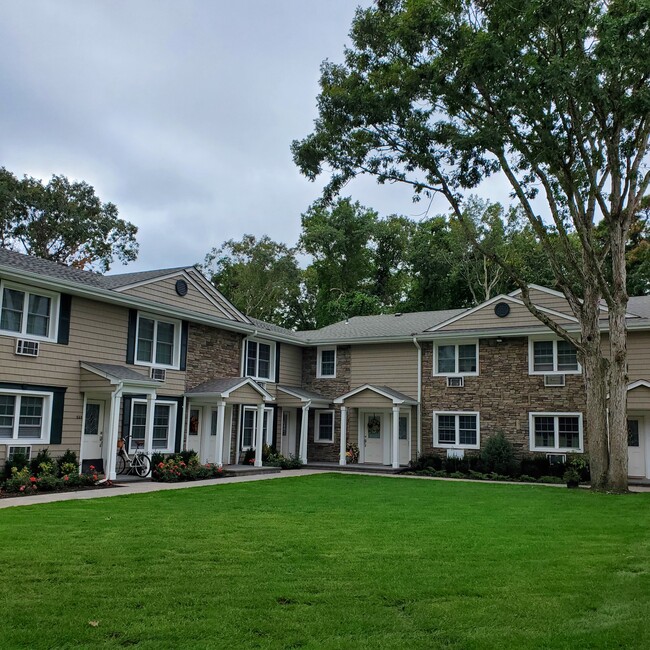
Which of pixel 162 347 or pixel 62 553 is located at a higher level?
pixel 162 347

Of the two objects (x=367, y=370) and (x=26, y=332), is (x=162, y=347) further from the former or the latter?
(x=367, y=370)

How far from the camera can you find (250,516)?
31.2 ft

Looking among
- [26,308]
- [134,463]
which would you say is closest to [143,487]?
[134,463]

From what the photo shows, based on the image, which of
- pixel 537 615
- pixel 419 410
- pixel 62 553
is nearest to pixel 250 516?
pixel 62 553

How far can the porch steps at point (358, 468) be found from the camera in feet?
64.3

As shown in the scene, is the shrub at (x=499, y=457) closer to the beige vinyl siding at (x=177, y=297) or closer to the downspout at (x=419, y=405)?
the downspout at (x=419, y=405)

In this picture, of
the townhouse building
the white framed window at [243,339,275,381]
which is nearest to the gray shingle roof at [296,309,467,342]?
the townhouse building

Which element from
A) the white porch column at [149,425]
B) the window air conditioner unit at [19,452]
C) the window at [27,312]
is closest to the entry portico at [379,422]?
the white porch column at [149,425]

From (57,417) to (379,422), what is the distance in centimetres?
1114

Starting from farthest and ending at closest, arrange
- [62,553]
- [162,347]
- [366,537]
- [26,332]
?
1. [162,347]
2. [26,332]
3. [366,537]
4. [62,553]

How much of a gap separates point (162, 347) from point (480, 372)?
32.6ft

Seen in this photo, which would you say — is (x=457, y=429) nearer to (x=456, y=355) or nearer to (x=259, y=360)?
(x=456, y=355)

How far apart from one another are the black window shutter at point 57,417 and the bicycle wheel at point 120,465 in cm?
189

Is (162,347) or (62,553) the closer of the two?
(62,553)
